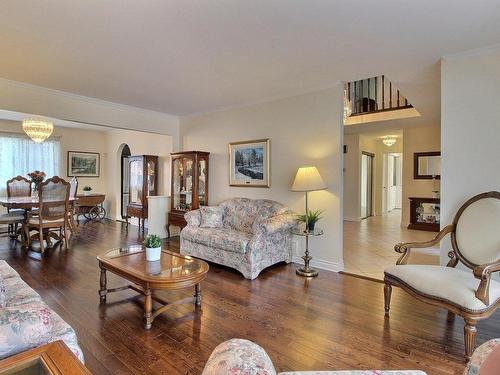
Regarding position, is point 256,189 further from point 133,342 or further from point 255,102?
point 133,342

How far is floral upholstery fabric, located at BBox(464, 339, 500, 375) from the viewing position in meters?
0.83

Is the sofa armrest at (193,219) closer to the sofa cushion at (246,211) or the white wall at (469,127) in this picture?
the sofa cushion at (246,211)

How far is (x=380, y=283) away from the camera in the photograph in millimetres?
3201

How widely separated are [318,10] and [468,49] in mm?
1702

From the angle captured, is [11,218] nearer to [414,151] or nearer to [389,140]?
[414,151]

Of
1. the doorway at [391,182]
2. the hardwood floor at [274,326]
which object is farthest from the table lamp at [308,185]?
the doorway at [391,182]

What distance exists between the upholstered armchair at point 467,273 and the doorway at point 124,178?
6.76 meters

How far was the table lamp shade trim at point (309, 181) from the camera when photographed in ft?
11.4

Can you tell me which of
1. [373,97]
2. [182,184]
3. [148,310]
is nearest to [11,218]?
[182,184]

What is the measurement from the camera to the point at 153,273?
2312mm

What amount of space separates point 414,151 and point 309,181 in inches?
180

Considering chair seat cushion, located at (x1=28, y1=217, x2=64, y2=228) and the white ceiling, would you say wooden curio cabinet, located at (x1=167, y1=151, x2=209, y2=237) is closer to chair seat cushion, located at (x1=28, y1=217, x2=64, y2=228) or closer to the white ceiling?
the white ceiling

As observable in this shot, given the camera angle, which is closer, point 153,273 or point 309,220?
point 153,273

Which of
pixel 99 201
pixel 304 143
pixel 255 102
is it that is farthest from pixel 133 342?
pixel 99 201
